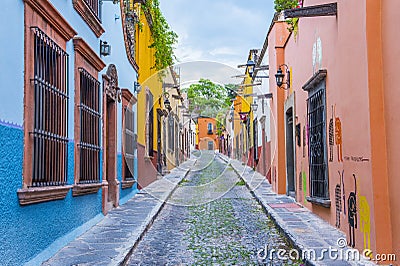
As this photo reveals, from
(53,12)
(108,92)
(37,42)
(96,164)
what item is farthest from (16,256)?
(108,92)

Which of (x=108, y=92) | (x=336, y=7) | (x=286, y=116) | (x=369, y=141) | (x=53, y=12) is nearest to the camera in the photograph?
(x=369, y=141)

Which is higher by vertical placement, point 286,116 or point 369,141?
point 286,116

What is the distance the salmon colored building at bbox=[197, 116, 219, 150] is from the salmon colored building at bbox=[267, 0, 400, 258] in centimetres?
6492

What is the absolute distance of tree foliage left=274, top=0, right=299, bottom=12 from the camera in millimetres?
12711

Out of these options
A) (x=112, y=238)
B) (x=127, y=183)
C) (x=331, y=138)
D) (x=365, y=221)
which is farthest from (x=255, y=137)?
(x=365, y=221)

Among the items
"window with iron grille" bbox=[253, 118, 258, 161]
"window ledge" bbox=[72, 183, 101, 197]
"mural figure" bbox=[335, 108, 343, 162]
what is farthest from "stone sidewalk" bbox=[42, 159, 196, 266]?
"window with iron grille" bbox=[253, 118, 258, 161]

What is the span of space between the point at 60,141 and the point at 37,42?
1.42 metres

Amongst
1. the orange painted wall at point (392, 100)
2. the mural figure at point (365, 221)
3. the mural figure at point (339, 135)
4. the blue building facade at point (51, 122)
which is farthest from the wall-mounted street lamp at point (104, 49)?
the mural figure at point (365, 221)

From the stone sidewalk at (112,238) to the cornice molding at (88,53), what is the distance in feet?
9.73

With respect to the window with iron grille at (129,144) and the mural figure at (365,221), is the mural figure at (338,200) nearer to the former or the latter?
the mural figure at (365,221)

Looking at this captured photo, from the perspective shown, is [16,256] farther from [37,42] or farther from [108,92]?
[108,92]

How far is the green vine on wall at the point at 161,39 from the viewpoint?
54.7 feet

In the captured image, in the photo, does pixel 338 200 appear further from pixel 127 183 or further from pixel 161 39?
pixel 161 39

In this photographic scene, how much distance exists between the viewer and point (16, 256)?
4910 mm
